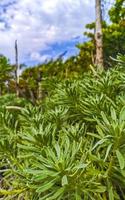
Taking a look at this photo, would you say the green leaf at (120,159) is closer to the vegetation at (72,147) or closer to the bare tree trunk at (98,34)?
the vegetation at (72,147)

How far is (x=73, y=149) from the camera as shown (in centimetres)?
156

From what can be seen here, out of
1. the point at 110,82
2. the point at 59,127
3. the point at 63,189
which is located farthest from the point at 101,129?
the point at 110,82

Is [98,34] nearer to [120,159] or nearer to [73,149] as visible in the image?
[73,149]

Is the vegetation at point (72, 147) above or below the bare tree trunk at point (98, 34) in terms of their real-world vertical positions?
below

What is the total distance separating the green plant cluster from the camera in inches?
57.6

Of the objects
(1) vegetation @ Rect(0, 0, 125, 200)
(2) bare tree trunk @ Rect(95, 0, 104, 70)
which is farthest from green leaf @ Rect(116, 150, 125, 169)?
(2) bare tree trunk @ Rect(95, 0, 104, 70)

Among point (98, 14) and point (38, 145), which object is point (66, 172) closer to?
point (38, 145)

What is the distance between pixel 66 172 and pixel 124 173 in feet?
0.69

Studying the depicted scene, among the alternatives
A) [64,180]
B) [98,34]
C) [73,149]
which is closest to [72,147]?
[73,149]

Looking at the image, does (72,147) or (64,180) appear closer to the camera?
(64,180)

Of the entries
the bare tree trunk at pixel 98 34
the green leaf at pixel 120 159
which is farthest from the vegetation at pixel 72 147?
the bare tree trunk at pixel 98 34

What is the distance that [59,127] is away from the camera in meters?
2.12

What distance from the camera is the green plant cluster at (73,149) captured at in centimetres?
146

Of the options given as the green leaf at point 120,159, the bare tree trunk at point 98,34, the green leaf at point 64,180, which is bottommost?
the green leaf at point 64,180
